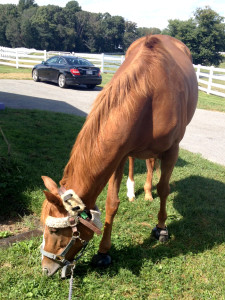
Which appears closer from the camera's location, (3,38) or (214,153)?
(214,153)

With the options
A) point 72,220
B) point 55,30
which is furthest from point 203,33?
point 55,30

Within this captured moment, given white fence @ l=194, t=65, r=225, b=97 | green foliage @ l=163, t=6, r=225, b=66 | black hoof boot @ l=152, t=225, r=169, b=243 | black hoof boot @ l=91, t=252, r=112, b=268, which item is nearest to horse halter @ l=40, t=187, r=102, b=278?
black hoof boot @ l=91, t=252, r=112, b=268

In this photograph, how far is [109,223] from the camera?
116 inches

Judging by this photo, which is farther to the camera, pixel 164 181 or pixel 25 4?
pixel 25 4

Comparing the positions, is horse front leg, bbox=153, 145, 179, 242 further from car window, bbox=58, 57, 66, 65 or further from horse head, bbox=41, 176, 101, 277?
car window, bbox=58, 57, 66, 65

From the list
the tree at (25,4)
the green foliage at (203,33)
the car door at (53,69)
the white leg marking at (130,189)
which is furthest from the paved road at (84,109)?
the tree at (25,4)

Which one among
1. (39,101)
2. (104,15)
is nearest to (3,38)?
(104,15)

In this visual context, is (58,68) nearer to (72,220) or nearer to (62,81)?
(62,81)

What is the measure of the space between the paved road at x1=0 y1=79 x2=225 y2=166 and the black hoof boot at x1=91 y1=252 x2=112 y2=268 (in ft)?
13.8

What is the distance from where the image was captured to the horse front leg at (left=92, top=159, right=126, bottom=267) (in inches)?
109

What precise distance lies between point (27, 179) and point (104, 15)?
85050mm

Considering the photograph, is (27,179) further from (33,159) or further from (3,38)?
(3,38)

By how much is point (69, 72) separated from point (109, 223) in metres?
12.4

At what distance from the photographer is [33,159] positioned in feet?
16.9
